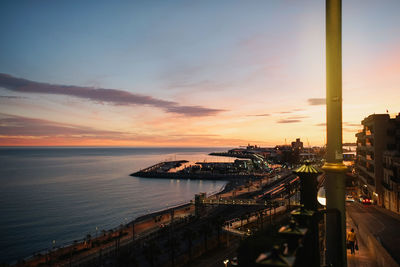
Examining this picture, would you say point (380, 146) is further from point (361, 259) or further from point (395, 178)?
point (361, 259)

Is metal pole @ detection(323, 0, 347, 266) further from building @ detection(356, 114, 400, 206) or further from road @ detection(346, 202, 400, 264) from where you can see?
building @ detection(356, 114, 400, 206)

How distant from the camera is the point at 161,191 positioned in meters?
93.3

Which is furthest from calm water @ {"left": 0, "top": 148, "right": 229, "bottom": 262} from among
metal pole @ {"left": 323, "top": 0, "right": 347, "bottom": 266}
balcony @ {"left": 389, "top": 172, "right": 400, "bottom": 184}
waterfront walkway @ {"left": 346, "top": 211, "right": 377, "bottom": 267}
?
balcony @ {"left": 389, "top": 172, "right": 400, "bottom": 184}

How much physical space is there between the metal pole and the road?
1437 cm

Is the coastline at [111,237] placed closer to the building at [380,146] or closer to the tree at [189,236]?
the tree at [189,236]

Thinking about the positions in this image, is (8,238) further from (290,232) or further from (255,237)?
(290,232)

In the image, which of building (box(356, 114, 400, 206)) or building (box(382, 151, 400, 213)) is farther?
building (box(356, 114, 400, 206))

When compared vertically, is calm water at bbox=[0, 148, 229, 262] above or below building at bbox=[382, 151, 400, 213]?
below

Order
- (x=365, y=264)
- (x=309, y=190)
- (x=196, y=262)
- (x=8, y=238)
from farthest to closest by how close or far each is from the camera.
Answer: (x=8, y=238) < (x=196, y=262) < (x=365, y=264) < (x=309, y=190)

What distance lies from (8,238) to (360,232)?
168ft

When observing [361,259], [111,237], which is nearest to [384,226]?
[361,259]

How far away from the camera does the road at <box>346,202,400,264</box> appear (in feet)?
61.7

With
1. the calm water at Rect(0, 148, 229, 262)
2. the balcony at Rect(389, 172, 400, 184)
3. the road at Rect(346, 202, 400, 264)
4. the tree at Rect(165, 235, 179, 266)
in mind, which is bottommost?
the calm water at Rect(0, 148, 229, 262)

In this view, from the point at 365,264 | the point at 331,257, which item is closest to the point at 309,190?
the point at 331,257
